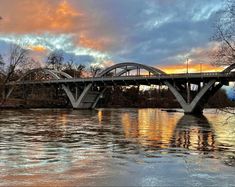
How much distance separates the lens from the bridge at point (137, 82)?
255ft

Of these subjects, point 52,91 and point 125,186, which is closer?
point 125,186

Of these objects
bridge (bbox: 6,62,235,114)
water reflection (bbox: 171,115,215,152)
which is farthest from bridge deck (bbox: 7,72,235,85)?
water reflection (bbox: 171,115,215,152)

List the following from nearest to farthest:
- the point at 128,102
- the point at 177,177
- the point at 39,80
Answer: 1. the point at 177,177
2. the point at 39,80
3. the point at 128,102

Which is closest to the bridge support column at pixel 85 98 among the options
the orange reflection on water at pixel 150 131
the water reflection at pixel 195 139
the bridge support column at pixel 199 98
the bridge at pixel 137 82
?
the bridge at pixel 137 82

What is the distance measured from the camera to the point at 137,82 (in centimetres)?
9431

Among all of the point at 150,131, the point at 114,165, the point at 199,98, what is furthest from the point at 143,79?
the point at 114,165

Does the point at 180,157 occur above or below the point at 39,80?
below

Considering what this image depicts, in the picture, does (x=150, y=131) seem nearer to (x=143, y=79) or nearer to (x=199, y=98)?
(x=199, y=98)

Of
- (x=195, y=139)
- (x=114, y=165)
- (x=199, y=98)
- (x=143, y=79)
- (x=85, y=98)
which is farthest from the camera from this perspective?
(x=85, y=98)

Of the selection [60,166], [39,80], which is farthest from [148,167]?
[39,80]

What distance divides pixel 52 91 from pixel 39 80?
1779 centimetres

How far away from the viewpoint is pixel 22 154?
15664 mm

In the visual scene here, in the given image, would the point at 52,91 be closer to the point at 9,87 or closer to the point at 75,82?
the point at 9,87

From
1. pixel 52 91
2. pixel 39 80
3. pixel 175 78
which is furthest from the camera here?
pixel 52 91
